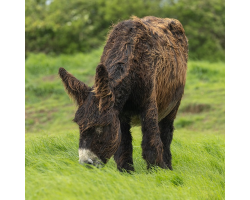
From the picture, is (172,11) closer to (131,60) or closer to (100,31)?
(100,31)

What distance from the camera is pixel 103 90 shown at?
14.6 ft

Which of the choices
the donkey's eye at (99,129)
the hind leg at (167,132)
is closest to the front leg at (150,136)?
the donkey's eye at (99,129)

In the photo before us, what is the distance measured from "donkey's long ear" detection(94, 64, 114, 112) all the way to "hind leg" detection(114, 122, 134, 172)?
110 cm

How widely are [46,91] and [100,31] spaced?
26.2ft

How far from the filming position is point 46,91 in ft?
43.9

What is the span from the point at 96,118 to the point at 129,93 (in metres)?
0.69

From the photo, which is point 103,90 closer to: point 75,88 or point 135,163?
point 75,88

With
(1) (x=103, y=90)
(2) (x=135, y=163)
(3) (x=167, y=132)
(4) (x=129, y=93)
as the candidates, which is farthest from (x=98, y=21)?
(1) (x=103, y=90)

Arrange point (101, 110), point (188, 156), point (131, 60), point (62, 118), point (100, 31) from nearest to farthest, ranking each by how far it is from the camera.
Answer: point (101, 110), point (131, 60), point (188, 156), point (62, 118), point (100, 31)

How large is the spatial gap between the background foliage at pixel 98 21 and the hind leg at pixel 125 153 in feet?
45.1

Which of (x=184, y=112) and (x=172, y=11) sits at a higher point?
(x=172, y=11)

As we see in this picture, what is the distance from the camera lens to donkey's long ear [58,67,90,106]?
4562 mm

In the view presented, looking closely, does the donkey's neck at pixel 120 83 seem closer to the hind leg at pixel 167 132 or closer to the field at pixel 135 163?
the field at pixel 135 163

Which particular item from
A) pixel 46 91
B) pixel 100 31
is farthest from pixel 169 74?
pixel 100 31
